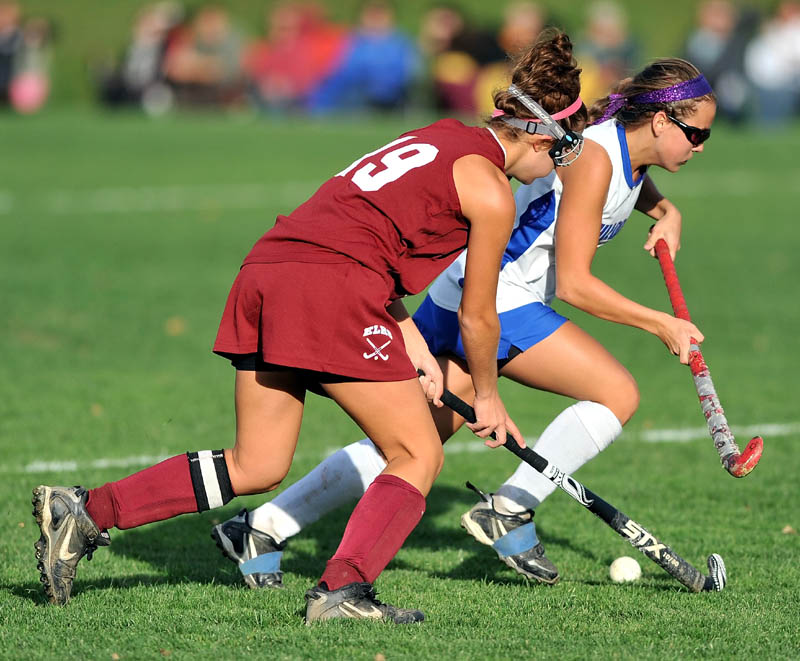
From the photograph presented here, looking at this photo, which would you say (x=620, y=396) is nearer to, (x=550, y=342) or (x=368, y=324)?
Result: (x=550, y=342)

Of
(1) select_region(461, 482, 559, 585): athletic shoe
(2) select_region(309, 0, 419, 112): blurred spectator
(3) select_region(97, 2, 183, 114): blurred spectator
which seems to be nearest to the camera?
(1) select_region(461, 482, 559, 585): athletic shoe

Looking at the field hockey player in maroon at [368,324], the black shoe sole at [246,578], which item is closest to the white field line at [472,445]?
the black shoe sole at [246,578]

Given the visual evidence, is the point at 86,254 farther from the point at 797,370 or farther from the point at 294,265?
the point at 294,265

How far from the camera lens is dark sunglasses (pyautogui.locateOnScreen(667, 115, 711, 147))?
15.7ft

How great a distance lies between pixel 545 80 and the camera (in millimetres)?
4215

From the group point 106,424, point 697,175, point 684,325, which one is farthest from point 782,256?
point 684,325

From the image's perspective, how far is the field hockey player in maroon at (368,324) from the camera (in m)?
4.05

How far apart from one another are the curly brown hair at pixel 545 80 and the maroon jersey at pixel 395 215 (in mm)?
110

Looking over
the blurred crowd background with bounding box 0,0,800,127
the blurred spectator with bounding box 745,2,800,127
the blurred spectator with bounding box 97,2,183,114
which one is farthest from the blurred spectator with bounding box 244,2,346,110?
the blurred spectator with bounding box 745,2,800,127

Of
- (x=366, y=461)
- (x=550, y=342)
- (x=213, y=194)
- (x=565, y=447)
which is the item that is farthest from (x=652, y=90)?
(x=213, y=194)

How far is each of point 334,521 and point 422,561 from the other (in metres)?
0.74

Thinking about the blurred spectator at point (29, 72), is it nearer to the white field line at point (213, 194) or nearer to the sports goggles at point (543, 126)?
the white field line at point (213, 194)

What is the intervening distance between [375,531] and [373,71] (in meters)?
23.3

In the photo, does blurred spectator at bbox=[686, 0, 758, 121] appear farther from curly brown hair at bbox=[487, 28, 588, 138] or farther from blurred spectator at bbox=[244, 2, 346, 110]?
curly brown hair at bbox=[487, 28, 588, 138]
